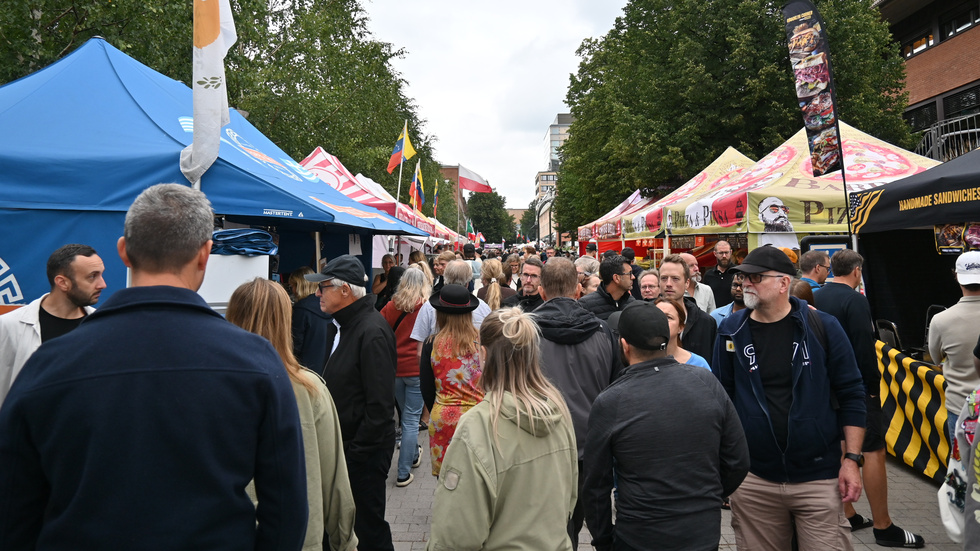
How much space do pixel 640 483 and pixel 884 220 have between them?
5.21 metres

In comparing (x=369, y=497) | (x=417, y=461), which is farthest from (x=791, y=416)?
(x=417, y=461)

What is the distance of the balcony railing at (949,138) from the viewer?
20844 millimetres

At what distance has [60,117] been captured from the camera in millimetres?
4945

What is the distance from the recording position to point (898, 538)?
4.25 meters

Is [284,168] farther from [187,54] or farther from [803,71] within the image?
[187,54]

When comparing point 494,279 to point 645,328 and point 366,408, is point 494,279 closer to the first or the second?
point 366,408

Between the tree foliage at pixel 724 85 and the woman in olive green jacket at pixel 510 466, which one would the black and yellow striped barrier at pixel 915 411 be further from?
the tree foliage at pixel 724 85

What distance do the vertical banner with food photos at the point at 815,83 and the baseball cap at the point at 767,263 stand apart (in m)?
4.56

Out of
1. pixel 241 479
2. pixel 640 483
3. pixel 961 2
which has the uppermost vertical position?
pixel 961 2

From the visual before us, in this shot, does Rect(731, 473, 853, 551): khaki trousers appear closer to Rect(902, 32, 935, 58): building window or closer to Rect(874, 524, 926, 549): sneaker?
Rect(874, 524, 926, 549): sneaker

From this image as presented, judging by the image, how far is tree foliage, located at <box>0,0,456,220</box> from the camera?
8.54 meters

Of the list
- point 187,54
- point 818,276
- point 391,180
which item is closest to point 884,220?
point 818,276

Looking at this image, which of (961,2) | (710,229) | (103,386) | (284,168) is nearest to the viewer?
(103,386)

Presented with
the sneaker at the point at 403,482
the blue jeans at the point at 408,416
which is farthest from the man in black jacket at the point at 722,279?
the sneaker at the point at 403,482
